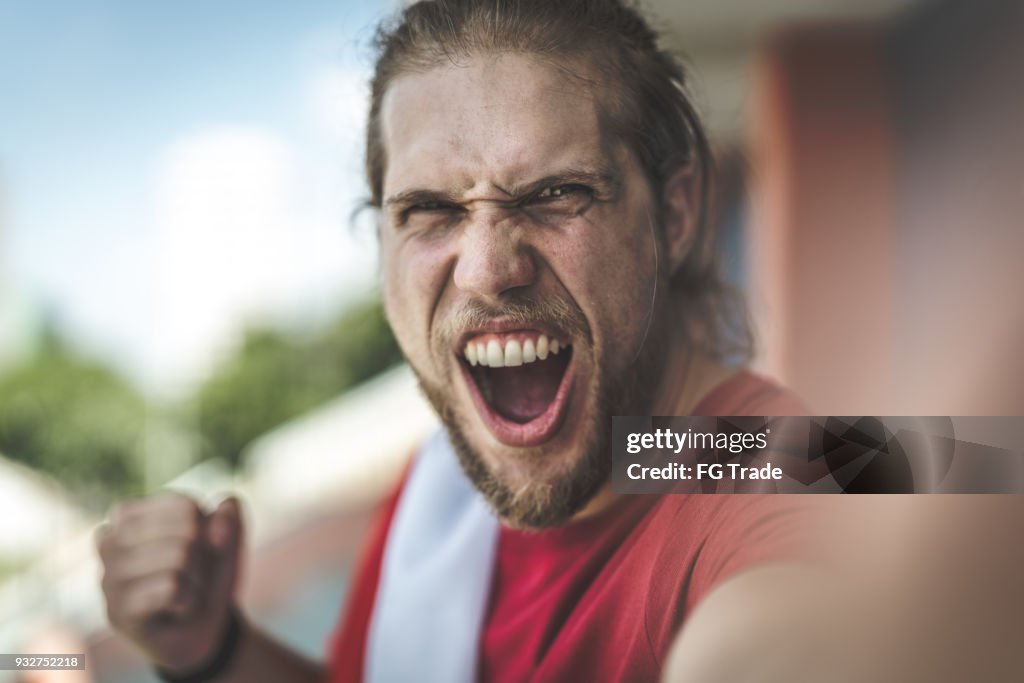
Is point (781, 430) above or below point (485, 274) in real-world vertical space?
below


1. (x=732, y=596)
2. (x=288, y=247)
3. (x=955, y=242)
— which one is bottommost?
(x=732, y=596)

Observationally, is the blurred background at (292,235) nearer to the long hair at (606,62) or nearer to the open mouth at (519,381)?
the long hair at (606,62)

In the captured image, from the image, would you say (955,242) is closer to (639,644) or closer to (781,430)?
(781,430)

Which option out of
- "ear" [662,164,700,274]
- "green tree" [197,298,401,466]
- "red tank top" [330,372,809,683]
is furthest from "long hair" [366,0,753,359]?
"green tree" [197,298,401,466]

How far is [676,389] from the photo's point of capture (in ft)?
3.59

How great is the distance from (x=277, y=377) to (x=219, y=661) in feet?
4.77

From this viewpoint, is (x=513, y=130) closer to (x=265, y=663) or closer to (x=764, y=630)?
(x=764, y=630)

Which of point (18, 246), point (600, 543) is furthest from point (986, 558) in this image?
point (18, 246)

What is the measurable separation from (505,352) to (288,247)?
130 centimetres

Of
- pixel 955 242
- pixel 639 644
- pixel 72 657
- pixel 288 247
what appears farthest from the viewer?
pixel 288 247

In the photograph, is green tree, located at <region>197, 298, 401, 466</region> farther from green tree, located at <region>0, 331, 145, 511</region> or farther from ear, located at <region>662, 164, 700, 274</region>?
ear, located at <region>662, 164, 700, 274</region>

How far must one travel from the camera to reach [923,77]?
1162 mm

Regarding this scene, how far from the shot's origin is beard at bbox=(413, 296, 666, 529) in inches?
40.6

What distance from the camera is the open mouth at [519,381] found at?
1.04 metres
